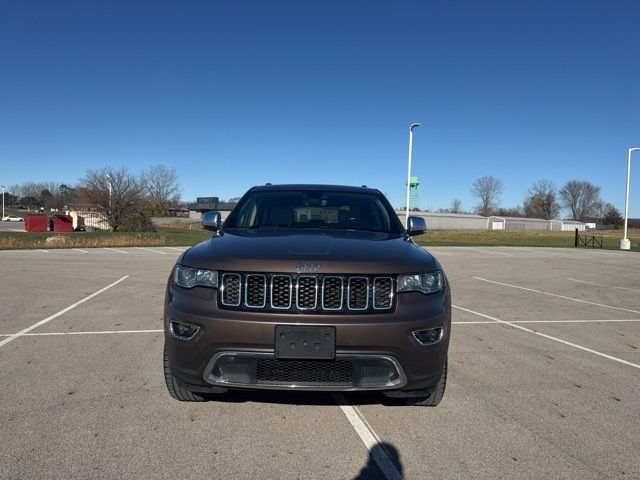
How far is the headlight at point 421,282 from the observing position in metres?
3.29

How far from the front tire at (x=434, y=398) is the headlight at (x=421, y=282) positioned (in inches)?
24.1

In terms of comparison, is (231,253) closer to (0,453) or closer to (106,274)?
(0,453)

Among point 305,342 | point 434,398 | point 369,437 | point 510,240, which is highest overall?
point 305,342

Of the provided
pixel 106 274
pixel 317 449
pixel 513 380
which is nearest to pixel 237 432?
pixel 317 449

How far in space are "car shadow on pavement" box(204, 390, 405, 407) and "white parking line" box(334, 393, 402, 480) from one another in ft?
0.29

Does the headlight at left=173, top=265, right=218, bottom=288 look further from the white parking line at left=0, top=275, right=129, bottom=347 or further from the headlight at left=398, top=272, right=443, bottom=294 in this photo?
the white parking line at left=0, top=275, right=129, bottom=347

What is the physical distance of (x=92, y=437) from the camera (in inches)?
128

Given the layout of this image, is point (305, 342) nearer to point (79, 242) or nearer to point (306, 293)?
point (306, 293)

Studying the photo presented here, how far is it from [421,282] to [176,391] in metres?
1.93

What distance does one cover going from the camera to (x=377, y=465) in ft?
9.75

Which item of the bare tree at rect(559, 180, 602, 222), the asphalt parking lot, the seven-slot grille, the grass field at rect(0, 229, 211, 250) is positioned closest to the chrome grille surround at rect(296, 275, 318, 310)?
the seven-slot grille

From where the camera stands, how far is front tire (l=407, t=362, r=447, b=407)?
3.57m

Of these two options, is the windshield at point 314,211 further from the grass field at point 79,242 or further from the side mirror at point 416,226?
the grass field at point 79,242

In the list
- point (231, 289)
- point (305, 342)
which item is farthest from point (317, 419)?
point (231, 289)
